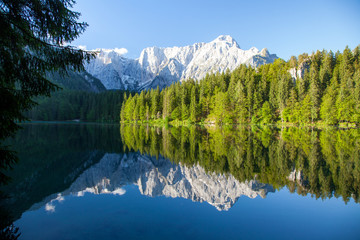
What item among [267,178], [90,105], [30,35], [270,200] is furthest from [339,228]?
[90,105]

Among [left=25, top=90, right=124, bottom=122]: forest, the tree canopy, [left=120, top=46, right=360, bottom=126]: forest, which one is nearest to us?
the tree canopy

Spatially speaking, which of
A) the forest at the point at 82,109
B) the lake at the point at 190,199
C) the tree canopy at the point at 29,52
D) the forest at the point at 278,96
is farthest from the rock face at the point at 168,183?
the forest at the point at 82,109

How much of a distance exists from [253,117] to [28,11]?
2439 inches

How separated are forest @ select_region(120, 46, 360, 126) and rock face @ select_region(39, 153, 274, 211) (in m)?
51.4

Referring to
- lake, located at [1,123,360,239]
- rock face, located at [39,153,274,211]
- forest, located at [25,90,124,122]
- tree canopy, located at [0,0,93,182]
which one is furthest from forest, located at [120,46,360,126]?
tree canopy, located at [0,0,93,182]

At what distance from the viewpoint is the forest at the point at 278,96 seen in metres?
52.0

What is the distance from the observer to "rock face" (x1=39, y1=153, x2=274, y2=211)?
6633mm

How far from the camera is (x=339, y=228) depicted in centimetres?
471

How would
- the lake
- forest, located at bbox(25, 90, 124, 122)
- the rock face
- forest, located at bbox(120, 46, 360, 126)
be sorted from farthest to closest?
1. forest, located at bbox(25, 90, 124, 122)
2. forest, located at bbox(120, 46, 360, 126)
3. the rock face
4. the lake

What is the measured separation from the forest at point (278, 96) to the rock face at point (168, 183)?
51.4m

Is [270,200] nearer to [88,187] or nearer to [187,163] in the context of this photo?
[187,163]

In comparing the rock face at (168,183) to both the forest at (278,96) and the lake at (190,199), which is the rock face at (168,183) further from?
the forest at (278,96)

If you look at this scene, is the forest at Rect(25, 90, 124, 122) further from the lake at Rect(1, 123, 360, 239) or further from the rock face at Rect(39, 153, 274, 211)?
the lake at Rect(1, 123, 360, 239)

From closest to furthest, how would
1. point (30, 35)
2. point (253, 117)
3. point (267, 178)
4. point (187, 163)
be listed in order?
point (30, 35), point (267, 178), point (187, 163), point (253, 117)
